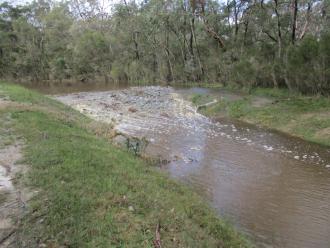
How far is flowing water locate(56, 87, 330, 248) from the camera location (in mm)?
7258

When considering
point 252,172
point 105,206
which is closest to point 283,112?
point 252,172

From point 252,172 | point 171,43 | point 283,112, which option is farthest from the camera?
point 171,43

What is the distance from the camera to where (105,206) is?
5.78 meters

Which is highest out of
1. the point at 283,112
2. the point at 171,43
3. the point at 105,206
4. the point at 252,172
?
the point at 171,43

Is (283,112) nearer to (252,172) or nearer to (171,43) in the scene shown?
(252,172)

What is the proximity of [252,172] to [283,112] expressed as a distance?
8.35 meters

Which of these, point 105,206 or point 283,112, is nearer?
point 105,206

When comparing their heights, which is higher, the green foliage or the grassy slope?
the green foliage

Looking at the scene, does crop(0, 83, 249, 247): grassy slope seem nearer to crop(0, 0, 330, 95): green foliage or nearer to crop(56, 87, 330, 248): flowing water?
crop(56, 87, 330, 248): flowing water

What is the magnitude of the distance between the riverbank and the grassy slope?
29.1 feet

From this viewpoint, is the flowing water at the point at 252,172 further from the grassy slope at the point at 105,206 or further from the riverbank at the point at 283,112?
the grassy slope at the point at 105,206


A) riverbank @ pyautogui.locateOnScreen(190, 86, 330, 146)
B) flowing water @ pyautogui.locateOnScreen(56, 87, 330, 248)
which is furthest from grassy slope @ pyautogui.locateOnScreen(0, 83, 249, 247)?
riverbank @ pyautogui.locateOnScreen(190, 86, 330, 146)

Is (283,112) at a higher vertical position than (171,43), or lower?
lower

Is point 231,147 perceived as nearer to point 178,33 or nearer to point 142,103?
point 142,103
